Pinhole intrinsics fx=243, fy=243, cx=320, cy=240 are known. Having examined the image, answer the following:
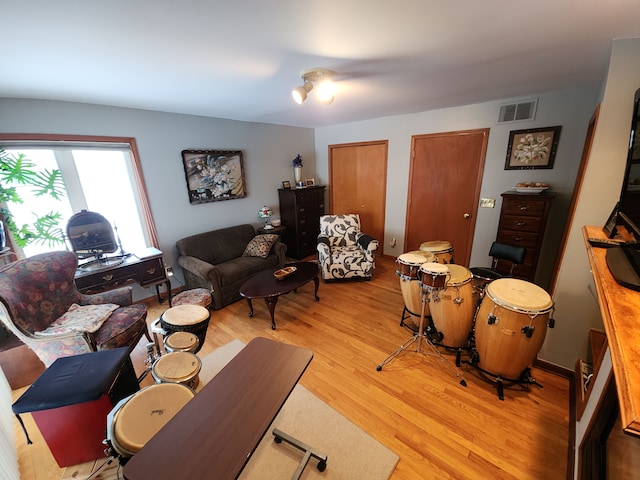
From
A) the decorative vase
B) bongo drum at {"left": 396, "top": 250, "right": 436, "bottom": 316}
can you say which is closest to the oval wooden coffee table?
bongo drum at {"left": 396, "top": 250, "right": 436, "bottom": 316}

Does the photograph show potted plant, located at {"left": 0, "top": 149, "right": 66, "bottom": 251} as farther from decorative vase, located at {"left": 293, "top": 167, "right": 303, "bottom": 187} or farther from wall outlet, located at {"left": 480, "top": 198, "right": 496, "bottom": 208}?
wall outlet, located at {"left": 480, "top": 198, "right": 496, "bottom": 208}

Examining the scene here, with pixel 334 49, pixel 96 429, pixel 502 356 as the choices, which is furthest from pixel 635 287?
pixel 96 429

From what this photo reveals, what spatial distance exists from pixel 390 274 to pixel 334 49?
119 inches

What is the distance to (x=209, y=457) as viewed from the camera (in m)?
0.76

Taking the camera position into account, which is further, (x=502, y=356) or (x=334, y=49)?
(x=502, y=356)

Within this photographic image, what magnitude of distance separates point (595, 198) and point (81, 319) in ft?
12.3

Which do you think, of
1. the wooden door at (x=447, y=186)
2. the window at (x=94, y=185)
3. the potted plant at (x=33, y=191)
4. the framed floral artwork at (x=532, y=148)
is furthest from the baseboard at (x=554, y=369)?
the potted plant at (x=33, y=191)

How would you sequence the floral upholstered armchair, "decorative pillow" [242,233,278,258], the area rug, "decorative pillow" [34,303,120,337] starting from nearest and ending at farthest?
the area rug → "decorative pillow" [34,303,120,337] → the floral upholstered armchair → "decorative pillow" [242,233,278,258]

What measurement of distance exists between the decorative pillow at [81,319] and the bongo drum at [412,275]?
7.84ft

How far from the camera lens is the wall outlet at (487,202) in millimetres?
3135

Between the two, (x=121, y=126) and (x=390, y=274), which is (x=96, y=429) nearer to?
(x=121, y=126)

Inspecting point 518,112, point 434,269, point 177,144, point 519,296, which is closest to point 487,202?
point 518,112

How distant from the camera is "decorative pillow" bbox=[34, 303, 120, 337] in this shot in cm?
170

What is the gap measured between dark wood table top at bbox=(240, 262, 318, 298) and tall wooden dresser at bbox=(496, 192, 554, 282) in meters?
2.21
